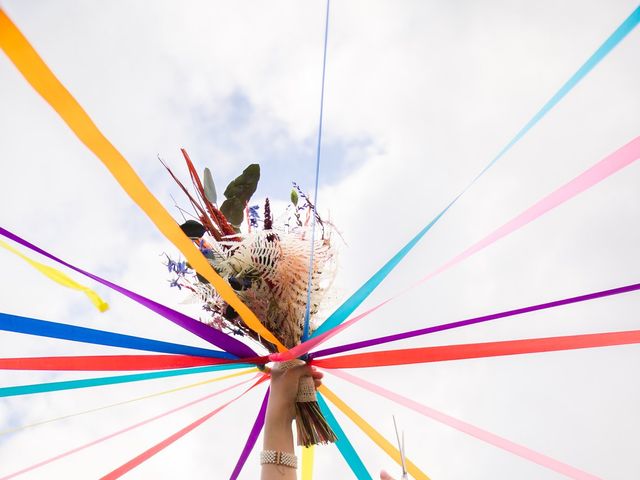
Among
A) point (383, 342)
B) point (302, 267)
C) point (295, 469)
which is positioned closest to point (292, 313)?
point (302, 267)

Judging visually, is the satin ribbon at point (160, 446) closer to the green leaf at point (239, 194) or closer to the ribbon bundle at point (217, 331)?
the ribbon bundle at point (217, 331)

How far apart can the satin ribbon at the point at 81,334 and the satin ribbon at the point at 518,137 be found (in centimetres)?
59

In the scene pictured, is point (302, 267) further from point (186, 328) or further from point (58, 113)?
point (58, 113)

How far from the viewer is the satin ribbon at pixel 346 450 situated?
7.75ft

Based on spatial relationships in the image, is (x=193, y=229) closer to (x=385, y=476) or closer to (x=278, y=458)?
(x=278, y=458)

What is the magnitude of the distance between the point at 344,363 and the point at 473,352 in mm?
504

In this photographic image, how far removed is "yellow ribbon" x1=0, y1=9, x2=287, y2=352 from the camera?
129cm

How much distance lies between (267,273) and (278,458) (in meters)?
0.69

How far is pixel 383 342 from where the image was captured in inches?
75.5

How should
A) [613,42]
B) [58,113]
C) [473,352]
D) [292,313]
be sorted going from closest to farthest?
[613,42] < [58,113] < [473,352] < [292,313]

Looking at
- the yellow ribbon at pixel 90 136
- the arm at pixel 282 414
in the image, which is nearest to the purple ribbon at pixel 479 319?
the arm at pixel 282 414

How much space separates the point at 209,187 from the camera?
233 centimetres

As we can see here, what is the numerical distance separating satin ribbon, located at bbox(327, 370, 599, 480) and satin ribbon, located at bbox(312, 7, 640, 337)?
346 mm

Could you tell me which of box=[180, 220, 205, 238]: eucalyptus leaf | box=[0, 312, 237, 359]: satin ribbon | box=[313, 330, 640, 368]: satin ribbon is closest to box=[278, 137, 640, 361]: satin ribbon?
box=[313, 330, 640, 368]: satin ribbon
